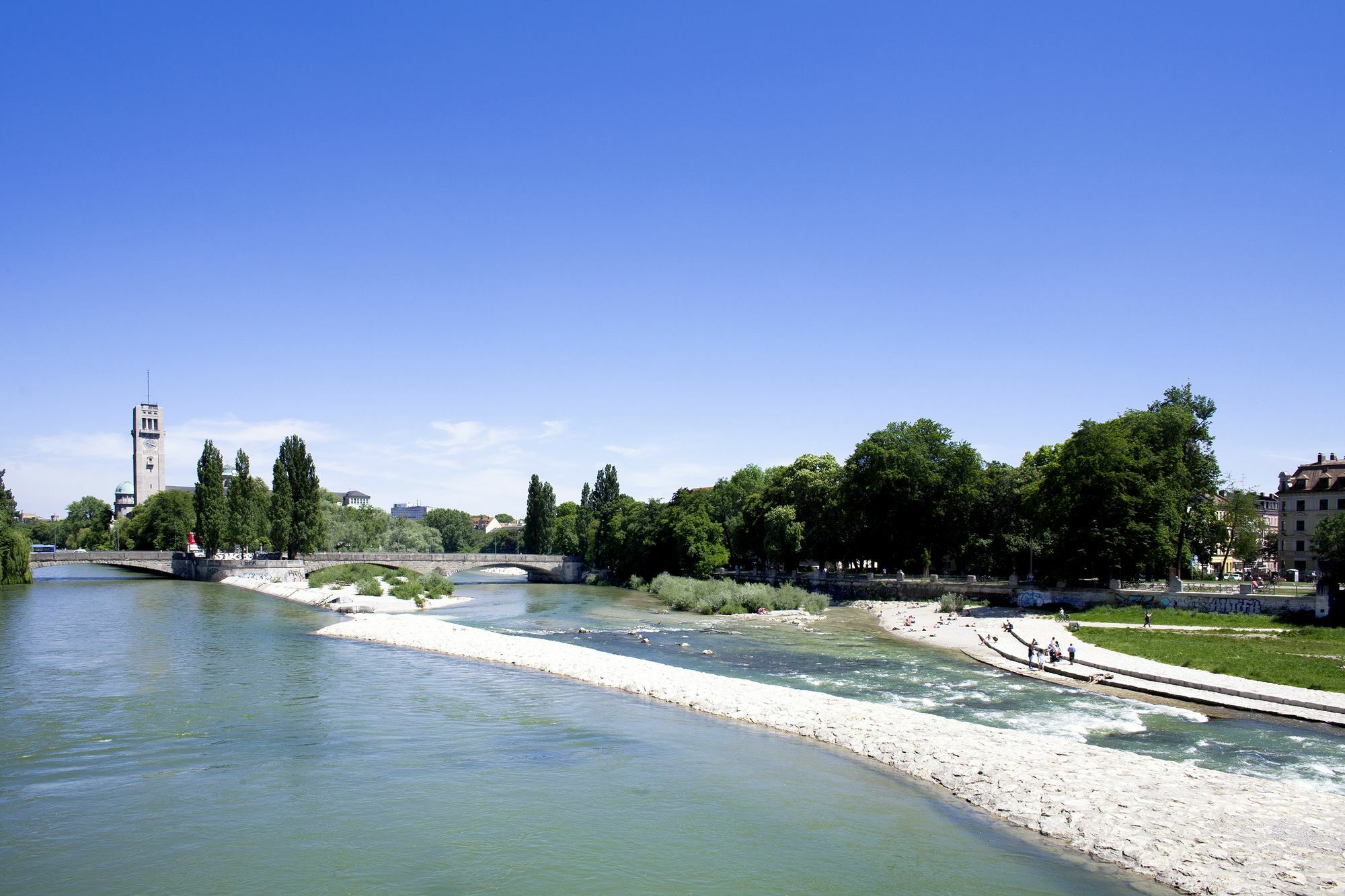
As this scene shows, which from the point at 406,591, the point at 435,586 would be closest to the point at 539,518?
the point at 435,586

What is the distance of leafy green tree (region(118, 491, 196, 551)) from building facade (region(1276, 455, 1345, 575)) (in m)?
136

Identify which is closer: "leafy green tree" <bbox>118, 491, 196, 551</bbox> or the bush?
the bush

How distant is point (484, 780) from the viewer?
22000 millimetres

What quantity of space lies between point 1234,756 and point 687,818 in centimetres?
1601

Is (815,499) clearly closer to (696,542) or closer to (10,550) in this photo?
(696,542)

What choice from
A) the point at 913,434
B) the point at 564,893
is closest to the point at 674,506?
the point at 913,434

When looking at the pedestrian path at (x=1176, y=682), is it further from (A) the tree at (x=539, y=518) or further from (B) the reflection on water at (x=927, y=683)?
(A) the tree at (x=539, y=518)

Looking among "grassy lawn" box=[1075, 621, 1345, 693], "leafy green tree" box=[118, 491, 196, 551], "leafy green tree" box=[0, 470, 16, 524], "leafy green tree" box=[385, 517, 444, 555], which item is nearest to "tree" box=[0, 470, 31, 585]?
"leafy green tree" box=[0, 470, 16, 524]

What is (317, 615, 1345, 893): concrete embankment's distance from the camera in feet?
54.5

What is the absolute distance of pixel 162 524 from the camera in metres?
132

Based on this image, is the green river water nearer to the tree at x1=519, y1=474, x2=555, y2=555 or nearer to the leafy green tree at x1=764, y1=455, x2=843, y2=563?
the leafy green tree at x1=764, y1=455, x2=843, y2=563

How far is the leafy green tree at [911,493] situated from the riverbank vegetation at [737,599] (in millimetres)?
9794

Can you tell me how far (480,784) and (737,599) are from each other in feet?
174

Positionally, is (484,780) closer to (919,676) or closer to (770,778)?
(770,778)
